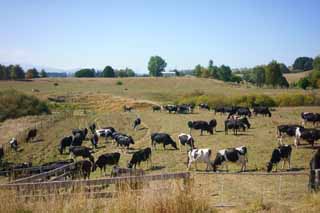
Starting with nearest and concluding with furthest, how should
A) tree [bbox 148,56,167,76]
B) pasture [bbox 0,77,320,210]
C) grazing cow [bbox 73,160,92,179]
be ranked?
pasture [bbox 0,77,320,210]
grazing cow [bbox 73,160,92,179]
tree [bbox 148,56,167,76]

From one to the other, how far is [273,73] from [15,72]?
3073 inches

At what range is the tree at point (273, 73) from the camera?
87188mm

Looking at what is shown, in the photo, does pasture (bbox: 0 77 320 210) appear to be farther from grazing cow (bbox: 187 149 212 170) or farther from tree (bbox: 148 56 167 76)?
tree (bbox: 148 56 167 76)

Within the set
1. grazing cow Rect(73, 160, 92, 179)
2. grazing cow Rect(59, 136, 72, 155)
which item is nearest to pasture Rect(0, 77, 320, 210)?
grazing cow Rect(59, 136, 72, 155)

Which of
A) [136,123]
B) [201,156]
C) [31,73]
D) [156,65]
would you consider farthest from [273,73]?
[31,73]

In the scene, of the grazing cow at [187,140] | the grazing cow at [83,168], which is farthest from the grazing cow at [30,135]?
the grazing cow at [83,168]

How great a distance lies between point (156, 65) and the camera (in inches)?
6698

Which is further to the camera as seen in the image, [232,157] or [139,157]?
[139,157]

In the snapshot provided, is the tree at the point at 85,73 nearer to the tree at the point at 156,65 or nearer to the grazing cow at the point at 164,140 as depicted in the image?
the tree at the point at 156,65

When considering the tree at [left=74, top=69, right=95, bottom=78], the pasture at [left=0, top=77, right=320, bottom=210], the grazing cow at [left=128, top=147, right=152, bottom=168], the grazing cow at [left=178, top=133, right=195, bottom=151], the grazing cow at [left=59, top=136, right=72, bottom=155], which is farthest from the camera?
the tree at [left=74, top=69, right=95, bottom=78]

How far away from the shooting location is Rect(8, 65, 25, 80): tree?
400 feet

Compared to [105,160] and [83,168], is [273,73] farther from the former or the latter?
[83,168]

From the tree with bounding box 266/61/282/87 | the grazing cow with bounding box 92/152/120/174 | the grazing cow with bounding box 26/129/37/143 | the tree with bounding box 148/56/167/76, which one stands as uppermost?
the tree with bounding box 148/56/167/76

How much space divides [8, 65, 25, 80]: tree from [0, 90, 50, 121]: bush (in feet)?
213
